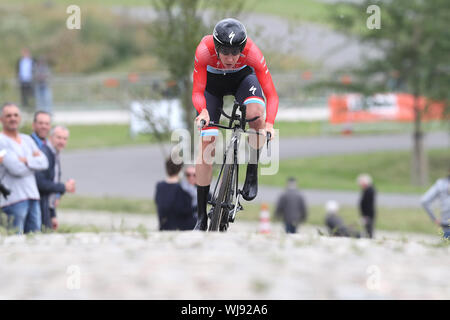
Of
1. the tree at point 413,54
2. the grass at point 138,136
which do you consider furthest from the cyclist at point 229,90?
the grass at point 138,136

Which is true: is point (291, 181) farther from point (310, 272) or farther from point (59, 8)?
point (59, 8)

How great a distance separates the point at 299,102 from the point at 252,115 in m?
13.7

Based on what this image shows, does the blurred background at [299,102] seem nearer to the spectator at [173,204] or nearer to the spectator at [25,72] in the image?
the spectator at [25,72]

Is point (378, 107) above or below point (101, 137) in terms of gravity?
above

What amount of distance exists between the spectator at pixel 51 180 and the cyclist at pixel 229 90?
221cm

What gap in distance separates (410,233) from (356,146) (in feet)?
43.9

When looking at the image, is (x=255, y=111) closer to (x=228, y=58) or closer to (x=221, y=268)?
(x=228, y=58)

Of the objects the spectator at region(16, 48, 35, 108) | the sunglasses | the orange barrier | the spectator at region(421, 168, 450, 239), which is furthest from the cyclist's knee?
the spectator at region(16, 48, 35, 108)

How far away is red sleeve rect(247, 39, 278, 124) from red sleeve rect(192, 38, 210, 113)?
42 cm

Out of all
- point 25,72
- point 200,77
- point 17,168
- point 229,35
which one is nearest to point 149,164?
point 25,72

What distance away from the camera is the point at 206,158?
26.8ft

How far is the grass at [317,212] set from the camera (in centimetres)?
1905

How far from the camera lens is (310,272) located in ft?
18.9

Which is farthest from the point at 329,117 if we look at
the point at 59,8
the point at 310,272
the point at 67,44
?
the point at 310,272
